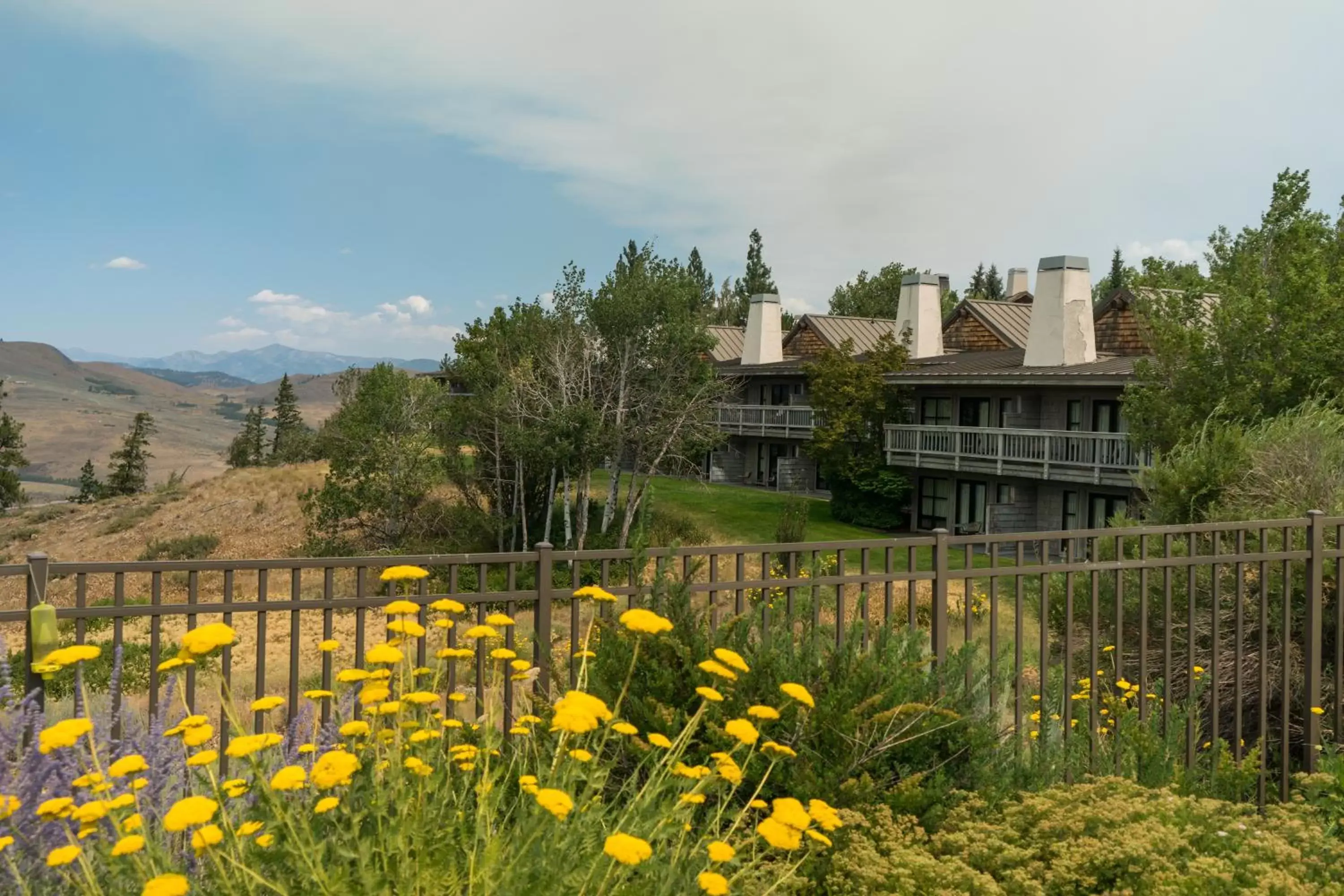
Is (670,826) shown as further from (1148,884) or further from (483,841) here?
(1148,884)

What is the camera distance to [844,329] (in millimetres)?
41969

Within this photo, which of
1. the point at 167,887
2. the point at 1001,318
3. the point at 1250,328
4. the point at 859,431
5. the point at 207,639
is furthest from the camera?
the point at 1001,318

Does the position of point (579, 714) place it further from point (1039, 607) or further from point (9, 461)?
point (9, 461)

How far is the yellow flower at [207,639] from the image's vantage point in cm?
290

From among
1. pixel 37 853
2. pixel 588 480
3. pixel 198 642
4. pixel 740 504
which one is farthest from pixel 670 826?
pixel 740 504

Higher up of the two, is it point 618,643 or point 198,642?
point 198,642

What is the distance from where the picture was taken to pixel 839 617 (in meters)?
5.25

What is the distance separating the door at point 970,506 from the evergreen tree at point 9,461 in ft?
176

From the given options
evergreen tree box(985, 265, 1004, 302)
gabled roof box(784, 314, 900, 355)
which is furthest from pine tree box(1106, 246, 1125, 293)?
gabled roof box(784, 314, 900, 355)

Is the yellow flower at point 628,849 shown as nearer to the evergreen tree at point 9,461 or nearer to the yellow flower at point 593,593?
the yellow flower at point 593,593

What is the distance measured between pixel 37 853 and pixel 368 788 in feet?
3.19

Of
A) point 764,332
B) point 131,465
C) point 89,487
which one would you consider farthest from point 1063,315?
point 89,487

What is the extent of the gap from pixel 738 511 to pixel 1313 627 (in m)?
25.6

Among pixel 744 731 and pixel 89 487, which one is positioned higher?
pixel 744 731
